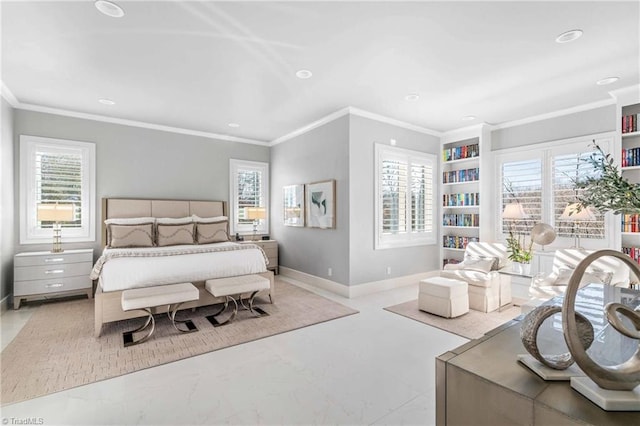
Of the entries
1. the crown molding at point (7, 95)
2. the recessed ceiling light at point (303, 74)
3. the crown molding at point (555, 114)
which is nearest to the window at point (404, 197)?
the crown molding at point (555, 114)

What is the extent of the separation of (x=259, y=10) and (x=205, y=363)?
2926 mm

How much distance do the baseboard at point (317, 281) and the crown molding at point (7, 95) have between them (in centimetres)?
482

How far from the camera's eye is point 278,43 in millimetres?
2875

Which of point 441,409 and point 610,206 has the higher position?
point 610,206

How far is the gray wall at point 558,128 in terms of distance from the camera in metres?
4.32

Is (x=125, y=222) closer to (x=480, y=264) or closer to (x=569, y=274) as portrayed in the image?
(x=480, y=264)

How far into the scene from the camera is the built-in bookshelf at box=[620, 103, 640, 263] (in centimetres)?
393

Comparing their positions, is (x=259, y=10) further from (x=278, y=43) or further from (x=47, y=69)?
(x=47, y=69)

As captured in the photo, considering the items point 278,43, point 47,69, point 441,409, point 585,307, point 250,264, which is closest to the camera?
point 441,409

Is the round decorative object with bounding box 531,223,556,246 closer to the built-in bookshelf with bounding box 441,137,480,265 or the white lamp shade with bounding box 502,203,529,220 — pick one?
the white lamp shade with bounding box 502,203,529,220

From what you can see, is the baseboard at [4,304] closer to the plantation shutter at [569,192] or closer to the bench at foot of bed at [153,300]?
the bench at foot of bed at [153,300]

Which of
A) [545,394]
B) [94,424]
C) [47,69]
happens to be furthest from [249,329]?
[47,69]

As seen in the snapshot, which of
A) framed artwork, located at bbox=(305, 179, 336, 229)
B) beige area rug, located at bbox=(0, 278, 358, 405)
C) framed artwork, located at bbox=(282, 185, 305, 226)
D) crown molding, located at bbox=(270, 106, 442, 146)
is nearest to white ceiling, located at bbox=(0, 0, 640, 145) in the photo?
crown molding, located at bbox=(270, 106, 442, 146)

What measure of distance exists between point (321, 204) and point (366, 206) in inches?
31.0
